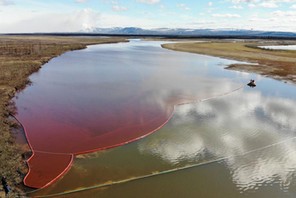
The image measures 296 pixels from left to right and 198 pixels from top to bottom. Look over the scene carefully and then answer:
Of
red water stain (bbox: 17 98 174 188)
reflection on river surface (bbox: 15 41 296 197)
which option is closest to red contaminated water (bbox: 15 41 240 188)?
red water stain (bbox: 17 98 174 188)

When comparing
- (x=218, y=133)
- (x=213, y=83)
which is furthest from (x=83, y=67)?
(x=218, y=133)

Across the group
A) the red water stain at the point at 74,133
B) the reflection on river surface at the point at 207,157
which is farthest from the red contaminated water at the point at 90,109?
the reflection on river surface at the point at 207,157

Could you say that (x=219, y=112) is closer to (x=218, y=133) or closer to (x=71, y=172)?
(x=218, y=133)

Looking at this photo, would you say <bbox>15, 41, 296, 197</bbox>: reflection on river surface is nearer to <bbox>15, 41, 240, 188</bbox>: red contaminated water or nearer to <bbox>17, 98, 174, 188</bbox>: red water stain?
<bbox>17, 98, 174, 188</bbox>: red water stain

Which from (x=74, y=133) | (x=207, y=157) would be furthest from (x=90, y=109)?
(x=207, y=157)

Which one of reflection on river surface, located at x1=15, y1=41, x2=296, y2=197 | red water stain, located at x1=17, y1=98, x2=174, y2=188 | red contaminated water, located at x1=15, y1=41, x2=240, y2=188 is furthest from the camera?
red contaminated water, located at x1=15, y1=41, x2=240, y2=188

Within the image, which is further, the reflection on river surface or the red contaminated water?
the red contaminated water

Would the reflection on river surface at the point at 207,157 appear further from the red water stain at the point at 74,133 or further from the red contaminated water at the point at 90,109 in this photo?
the red contaminated water at the point at 90,109

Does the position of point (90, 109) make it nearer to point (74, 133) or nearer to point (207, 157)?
point (74, 133)
